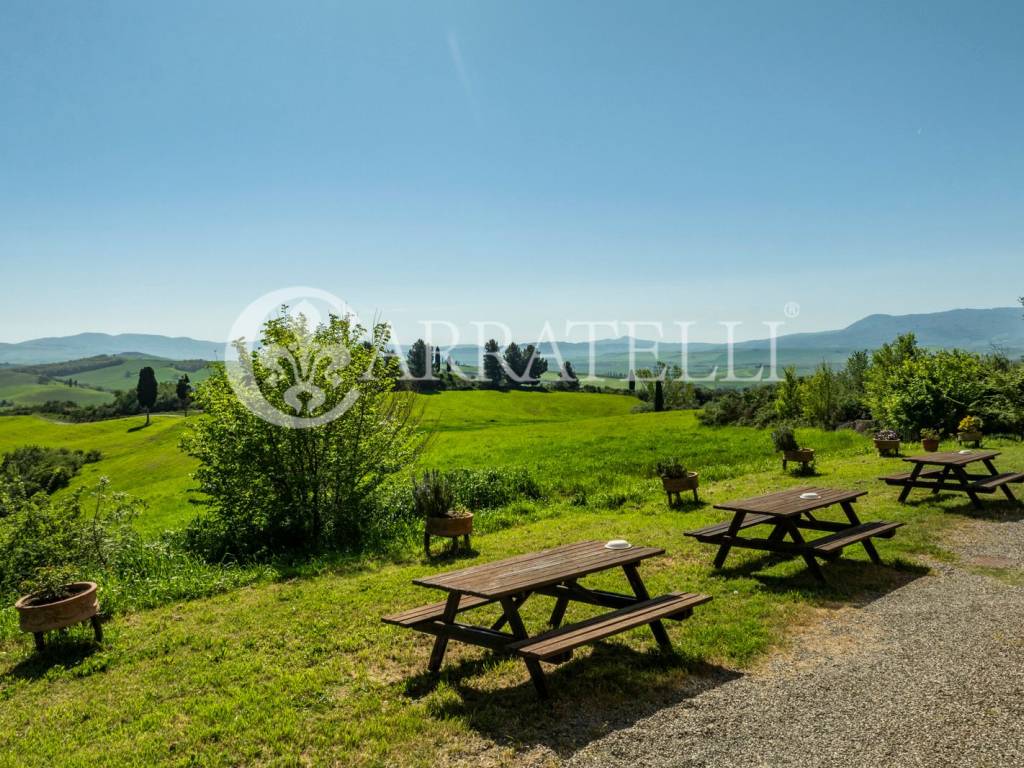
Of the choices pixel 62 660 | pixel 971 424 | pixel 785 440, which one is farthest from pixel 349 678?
pixel 971 424

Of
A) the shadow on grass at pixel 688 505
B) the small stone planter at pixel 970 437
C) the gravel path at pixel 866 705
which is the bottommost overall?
the shadow on grass at pixel 688 505

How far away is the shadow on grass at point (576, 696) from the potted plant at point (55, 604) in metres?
4.23

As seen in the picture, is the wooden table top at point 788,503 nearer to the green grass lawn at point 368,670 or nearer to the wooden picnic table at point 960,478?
the green grass lawn at point 368,670

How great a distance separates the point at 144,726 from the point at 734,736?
189 inches

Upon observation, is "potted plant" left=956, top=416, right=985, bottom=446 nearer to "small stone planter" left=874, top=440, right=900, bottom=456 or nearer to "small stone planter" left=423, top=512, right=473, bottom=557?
"small stone planter" left=874, top=440, right=900, bottom=456

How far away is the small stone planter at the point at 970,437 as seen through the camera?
22.9 m

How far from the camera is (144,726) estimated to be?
559 centimetres

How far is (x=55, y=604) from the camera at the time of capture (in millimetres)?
7355

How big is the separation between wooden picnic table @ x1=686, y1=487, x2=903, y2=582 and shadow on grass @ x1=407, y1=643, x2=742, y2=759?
11.1 ft

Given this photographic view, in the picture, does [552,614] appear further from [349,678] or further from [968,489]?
[968,489]

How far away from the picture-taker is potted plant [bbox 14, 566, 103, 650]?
7352mm

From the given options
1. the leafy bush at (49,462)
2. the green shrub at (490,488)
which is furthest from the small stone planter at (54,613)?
the leafy bush at (49,462)

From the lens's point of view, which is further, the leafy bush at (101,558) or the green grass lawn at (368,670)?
the leafy bush at (101,558)

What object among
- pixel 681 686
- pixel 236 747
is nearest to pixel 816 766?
pixel 681 686
